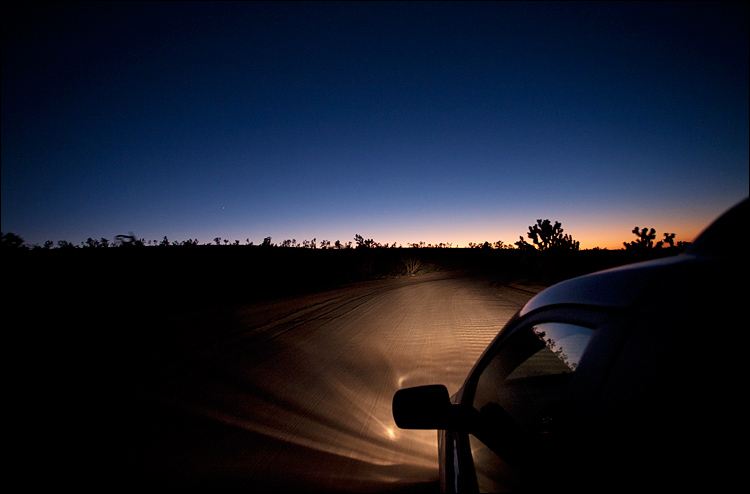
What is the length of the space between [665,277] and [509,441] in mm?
910

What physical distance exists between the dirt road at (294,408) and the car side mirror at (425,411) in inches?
59.1

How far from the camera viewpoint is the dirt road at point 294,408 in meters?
2.45

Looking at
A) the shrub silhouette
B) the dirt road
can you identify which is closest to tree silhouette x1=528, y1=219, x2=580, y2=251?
the shrub silhouette

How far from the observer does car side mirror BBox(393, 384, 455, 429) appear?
46.4 inches

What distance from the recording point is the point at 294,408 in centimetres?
352

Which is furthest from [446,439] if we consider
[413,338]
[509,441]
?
[413,338]

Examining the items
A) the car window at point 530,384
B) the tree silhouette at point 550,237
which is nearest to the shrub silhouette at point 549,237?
the tree silhouette at point 550,237

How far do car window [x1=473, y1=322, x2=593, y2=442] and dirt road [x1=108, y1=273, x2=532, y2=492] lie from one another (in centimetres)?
115

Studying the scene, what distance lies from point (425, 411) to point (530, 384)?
1045 mm

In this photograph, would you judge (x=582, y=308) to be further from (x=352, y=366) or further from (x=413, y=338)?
(x=413, y=338)

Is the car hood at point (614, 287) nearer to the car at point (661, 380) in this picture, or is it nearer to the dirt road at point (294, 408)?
the car at point (661, 380)

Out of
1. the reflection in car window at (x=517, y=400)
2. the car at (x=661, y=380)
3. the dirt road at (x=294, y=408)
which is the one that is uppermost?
the car at (x=661, y=380)

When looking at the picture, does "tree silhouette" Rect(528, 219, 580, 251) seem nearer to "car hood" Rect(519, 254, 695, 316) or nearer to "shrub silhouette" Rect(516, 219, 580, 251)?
"shrub silhouette" Rect(516, 219, 580, 251)

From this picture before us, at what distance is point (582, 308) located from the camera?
0.89 m
